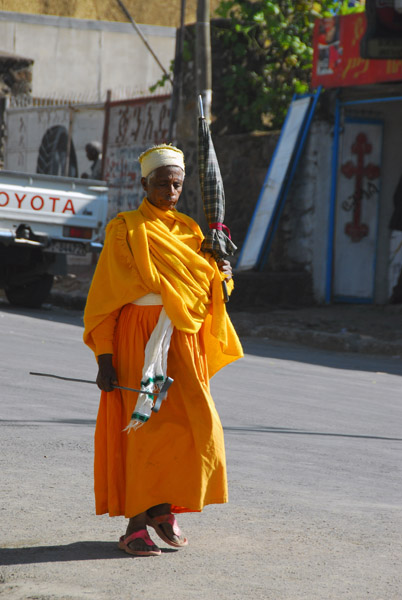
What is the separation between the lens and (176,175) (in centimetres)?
432

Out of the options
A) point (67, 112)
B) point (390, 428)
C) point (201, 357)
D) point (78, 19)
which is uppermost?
point (78, 19)

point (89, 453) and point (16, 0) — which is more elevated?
point (16, 0)

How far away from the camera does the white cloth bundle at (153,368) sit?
407cm

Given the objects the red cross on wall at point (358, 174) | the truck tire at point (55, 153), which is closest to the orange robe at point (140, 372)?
the red cross on wall at point (358, 174)

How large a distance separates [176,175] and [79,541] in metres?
1.57

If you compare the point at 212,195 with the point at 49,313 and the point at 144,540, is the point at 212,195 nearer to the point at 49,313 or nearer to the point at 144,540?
the point at 144,540

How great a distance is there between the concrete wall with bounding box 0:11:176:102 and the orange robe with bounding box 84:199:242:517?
2612 centimetres

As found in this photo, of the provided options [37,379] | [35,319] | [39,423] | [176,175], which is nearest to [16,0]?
[35,319]

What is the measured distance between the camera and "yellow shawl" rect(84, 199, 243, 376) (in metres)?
4.18

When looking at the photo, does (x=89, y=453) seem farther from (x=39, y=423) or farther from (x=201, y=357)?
(x=201, y=357)

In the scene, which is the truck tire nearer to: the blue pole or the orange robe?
the blue pole

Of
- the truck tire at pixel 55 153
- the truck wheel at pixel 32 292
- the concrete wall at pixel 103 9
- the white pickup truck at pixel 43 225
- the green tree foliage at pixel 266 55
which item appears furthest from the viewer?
the concrete wall at pixel 103 9

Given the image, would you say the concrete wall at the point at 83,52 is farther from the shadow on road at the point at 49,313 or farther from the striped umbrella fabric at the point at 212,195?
the striped umbrella fabric at the point at 212,195

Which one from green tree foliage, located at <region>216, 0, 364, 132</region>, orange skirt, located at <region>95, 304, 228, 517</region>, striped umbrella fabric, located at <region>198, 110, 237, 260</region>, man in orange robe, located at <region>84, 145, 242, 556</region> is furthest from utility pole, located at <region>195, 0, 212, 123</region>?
orange skirt, located at <region>95, 304, 228, 517</region>
